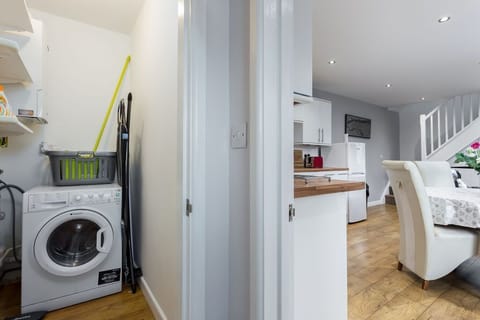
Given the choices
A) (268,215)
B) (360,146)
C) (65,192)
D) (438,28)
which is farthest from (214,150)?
(360,146)

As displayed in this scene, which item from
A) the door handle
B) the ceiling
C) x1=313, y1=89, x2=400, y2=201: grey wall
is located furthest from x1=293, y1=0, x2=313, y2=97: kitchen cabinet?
x1=313, y1=89, x2=400, y2=201: grey wall

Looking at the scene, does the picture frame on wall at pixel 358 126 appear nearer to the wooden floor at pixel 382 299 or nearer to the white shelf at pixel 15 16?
the wooden floor at pixel 382 299

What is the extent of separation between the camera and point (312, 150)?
448 cm

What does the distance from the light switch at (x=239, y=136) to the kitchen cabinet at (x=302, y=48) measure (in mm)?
473

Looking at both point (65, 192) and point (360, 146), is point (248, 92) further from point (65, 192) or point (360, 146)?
point (360, 146)

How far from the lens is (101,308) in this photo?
1.64 m

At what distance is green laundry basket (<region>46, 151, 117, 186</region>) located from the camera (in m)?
1.86

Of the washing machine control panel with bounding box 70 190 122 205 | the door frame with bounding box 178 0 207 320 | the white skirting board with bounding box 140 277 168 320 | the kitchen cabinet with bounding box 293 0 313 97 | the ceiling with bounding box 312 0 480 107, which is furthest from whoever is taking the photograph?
the ceiling with bounding box 312 0 480 107

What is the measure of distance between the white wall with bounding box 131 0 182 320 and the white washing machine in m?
0.25

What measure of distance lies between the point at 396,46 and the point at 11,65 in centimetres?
386

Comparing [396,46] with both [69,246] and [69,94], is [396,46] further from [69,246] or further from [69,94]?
[69,246]

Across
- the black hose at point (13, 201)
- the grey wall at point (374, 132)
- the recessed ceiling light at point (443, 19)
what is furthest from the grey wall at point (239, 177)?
the grey wall at point (374, 132)

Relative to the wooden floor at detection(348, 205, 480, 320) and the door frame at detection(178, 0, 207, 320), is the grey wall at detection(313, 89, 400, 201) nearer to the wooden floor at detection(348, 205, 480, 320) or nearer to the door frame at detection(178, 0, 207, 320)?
the wooden floor at detection(348, 205, 480, 320)

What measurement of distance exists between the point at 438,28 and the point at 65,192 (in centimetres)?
392
